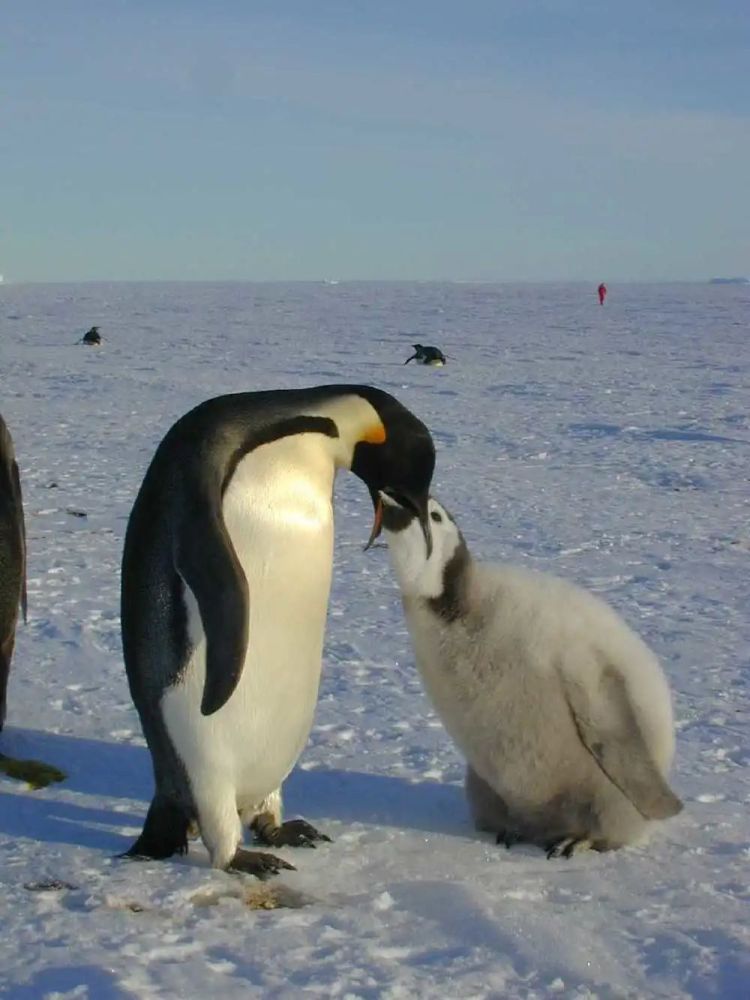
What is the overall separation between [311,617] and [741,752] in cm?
140

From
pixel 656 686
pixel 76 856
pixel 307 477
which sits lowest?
pixel 76 856

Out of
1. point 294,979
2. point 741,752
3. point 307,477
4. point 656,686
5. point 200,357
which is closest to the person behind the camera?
point 294,979

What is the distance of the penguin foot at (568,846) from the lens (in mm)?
2830

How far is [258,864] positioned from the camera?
8.63 feet

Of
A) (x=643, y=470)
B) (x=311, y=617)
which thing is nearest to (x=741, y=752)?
(x=311, y=617)

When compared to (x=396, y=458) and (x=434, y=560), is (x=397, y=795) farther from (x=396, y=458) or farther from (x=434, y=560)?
(x=396, y=458)

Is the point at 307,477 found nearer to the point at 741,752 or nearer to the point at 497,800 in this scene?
the point at 497,800

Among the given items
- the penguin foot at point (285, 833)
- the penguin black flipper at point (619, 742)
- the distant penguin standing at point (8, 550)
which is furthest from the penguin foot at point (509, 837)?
the distant penguin standing at point (8, 550)

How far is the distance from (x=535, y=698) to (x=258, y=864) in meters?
0.74

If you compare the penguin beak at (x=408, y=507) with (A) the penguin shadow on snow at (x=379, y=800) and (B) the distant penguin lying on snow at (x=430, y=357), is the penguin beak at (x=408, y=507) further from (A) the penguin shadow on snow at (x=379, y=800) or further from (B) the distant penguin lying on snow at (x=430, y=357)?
(B) the distant penguin lying on snow at (x=430, y=357)

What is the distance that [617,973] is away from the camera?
2178mm

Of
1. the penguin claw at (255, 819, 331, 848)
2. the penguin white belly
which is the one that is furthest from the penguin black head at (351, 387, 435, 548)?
the penguin claw at (255, 819, 331, 848)

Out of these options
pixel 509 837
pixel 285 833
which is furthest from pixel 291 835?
pixel 509 837

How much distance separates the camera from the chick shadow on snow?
2.90m
